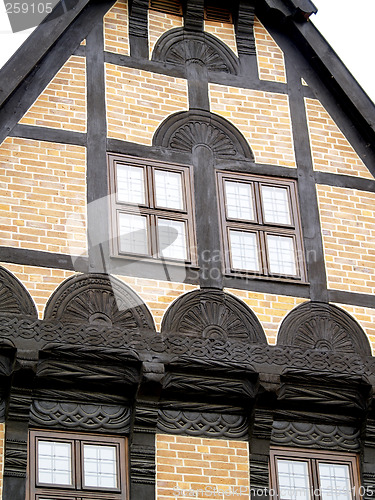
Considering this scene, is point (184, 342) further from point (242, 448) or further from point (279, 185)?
point (279, 185)

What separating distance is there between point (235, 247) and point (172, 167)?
1.20 metres

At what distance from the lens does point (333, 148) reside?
53.3 feet

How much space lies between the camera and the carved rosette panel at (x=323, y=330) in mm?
14617

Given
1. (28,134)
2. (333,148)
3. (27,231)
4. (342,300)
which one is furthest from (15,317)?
(333,148)

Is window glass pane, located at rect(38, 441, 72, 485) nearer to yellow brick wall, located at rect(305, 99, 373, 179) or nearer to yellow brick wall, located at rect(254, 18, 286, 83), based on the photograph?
yellow brick wall, located at rect(305, 99, 373, 179)

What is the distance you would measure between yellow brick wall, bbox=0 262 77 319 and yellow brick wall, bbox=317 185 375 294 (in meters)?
3.18

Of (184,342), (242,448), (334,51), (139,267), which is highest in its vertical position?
(334,51)

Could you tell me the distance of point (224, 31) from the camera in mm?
16906

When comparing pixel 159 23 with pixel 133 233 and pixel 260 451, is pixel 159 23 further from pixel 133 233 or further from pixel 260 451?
pixel 260 451

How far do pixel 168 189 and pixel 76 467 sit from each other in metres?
3.54

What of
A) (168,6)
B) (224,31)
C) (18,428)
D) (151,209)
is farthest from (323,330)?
(168,6)

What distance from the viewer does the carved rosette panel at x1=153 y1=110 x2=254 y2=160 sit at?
615 inches

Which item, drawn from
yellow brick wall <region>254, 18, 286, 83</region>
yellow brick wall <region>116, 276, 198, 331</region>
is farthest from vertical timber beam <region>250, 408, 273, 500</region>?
yellow brick wall <region>254, 18, 286, 83</region>

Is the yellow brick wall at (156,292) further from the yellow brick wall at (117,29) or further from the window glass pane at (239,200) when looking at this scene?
the yellow brick wall at (117,29)
